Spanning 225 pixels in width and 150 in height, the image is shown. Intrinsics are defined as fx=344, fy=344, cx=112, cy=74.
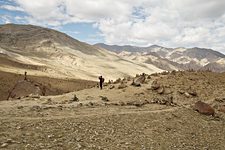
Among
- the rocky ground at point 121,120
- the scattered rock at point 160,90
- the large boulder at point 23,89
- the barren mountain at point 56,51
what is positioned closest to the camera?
the rocky ground at point 121,120

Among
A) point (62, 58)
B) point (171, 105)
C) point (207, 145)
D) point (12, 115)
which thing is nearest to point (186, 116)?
point (171, 105)

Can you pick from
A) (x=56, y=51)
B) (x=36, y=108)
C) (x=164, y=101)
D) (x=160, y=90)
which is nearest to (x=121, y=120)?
(x=36, y=108)

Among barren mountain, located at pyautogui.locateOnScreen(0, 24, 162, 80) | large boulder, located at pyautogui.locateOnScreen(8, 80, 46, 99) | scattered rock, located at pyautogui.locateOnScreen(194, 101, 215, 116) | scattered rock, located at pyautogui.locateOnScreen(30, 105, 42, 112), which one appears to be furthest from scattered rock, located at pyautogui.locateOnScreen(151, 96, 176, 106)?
barren mountain, located at pyautogui.locateOnScreen(0, 24, 162, 80)

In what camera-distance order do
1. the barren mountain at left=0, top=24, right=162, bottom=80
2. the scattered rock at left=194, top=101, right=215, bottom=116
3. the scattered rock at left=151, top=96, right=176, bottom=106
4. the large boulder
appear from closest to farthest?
the scattered rock at left=194, top=101, right=215, bottom=116
the scattered rock at left=151, top=96, right=176, bottom=106
the large boulder
the barren mountain at left=0, top=24, right=162, bottom=80

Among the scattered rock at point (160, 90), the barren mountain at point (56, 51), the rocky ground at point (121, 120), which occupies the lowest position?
the rocky ground at point (121, 120)

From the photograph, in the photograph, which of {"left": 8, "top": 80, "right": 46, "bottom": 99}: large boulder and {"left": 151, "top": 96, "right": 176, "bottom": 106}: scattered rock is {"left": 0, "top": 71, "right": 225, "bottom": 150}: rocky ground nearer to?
{"left": 151, "top": 96, "right": 176, "bottom": 106}: scattered rock

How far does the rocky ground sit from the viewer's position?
8977 mm

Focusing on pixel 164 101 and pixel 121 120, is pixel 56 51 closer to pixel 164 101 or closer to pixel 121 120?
pixel 164 101

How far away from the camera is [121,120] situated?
11.2 m

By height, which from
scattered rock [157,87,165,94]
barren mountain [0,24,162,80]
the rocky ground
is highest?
barren mountain [0,24,162,80]

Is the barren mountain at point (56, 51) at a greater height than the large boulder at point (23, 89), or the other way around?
the barren mountain at point (56, 51)

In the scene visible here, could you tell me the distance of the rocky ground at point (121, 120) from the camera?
29.5ft

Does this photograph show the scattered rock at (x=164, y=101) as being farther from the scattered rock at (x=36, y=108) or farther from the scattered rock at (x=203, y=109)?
the scattered rock at (x=36, y=108)

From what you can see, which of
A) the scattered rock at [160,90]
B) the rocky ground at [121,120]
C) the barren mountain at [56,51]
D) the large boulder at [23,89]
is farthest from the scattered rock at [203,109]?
the barren mountain at [56,51]
